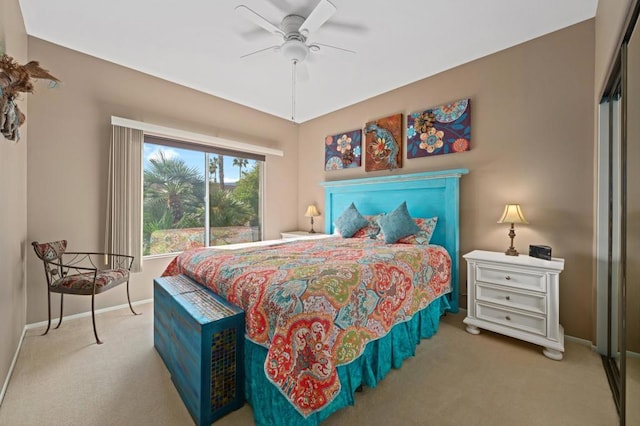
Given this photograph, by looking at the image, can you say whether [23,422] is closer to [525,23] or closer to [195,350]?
[195,350]

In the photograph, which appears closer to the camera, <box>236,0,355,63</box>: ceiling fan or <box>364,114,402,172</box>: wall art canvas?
<box>236,0,355,63</box>: ceiling fan

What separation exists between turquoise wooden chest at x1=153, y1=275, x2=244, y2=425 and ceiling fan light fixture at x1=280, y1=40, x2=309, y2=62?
7.29 feet

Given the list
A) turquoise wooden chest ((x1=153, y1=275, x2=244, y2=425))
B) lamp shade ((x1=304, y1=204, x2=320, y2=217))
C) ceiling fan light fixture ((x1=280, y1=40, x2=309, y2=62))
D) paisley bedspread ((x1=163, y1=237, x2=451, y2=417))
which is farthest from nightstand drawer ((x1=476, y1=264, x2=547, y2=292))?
lamp shade ((x1=304, y1=204, x2=320, y2=217))

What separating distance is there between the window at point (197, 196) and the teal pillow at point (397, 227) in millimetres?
2462

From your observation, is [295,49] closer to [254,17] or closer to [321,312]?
[254,17]

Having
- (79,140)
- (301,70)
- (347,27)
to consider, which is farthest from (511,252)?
(79,140)

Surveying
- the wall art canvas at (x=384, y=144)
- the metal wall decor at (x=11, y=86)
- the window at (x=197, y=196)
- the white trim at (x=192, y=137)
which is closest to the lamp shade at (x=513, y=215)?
the wall art canvas at (x=384, y=144)

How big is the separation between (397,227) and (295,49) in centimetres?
210

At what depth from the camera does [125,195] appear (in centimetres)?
319

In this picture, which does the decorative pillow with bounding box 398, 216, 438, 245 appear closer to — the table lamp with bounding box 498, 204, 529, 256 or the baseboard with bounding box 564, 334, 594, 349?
the table lamp with bounding box 498, 204, 529, 256

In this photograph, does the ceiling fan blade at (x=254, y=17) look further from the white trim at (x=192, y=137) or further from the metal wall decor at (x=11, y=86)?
the white trim at (x=192, y=137)

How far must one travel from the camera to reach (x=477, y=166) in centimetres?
307

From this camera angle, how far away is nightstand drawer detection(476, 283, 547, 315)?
2234 millimetres

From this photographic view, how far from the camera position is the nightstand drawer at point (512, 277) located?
2.24m
